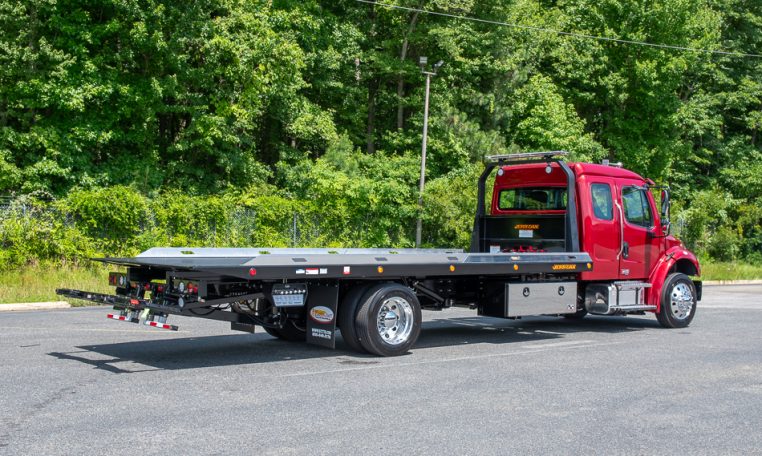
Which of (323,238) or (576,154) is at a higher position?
(576,154)

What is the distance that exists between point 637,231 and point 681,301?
4.99ft

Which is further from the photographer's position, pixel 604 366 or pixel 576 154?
pixel 576 154

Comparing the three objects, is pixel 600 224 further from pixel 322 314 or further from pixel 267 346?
pixel 267 346

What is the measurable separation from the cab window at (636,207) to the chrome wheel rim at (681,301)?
47.7 inches

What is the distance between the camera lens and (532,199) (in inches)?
546

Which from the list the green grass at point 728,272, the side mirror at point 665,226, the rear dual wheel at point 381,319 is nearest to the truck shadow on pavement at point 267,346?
the rear dual wheel at point 381,319

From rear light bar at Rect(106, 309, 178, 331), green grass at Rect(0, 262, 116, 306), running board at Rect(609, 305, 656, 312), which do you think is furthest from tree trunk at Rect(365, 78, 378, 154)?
rear light bar at Rect(106, 309, 178, 331)

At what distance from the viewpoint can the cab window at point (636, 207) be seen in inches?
540

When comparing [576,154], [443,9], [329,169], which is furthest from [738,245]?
[329,169]

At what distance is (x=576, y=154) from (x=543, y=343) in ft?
90.4

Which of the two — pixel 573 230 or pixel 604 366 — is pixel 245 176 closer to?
pixel 573 230

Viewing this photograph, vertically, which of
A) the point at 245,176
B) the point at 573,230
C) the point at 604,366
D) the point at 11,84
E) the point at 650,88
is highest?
the point at 650,88

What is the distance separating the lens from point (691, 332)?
13766 millimetres

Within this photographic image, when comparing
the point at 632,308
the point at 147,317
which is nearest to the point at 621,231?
the point at 632,308
